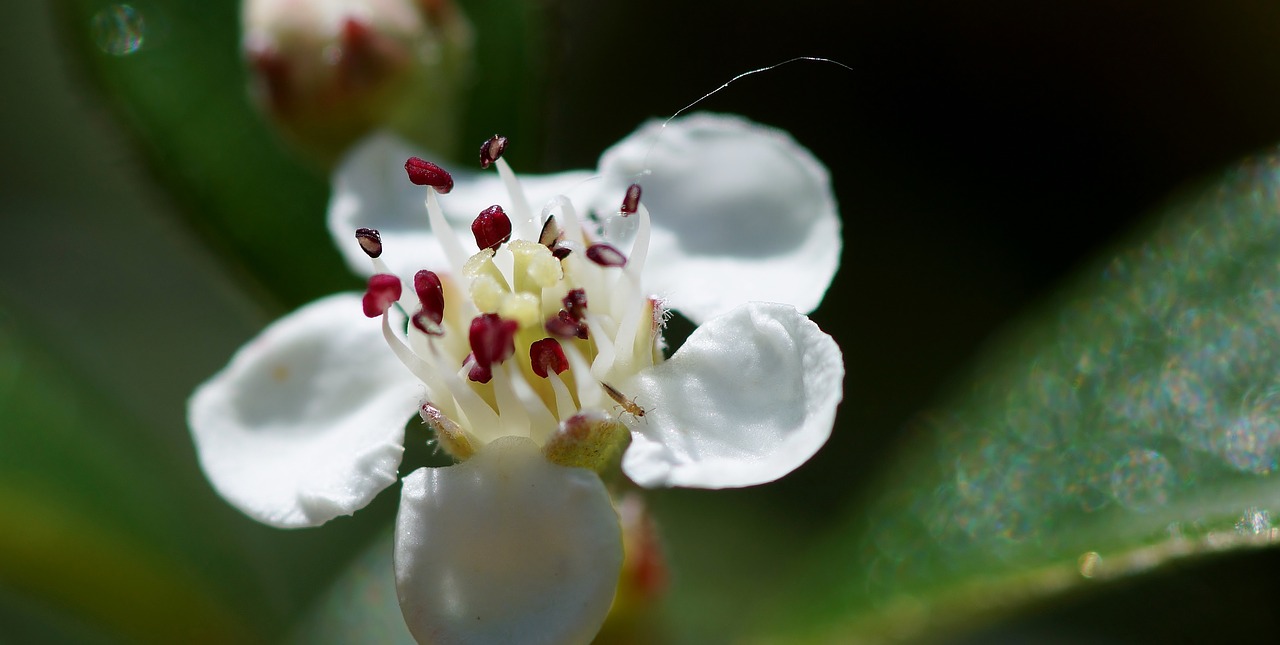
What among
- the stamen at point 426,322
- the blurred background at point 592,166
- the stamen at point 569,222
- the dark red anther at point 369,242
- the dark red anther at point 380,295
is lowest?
the blurred background at point 592,166

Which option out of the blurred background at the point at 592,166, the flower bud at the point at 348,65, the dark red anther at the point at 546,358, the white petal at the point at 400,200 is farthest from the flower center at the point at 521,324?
the blurred background at the point at 592,166

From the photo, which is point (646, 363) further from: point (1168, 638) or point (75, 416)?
point (1168, 638)

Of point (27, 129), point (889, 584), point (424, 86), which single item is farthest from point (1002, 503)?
point (27, 129)

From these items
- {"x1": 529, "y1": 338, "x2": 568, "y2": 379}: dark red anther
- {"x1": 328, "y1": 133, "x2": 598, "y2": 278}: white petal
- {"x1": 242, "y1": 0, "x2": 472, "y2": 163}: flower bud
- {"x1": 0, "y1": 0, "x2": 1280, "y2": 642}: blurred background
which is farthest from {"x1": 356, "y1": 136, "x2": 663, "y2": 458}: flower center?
{"x1": 0, "y1": 0, "x2": 1280, "y2": 642}: blurred background

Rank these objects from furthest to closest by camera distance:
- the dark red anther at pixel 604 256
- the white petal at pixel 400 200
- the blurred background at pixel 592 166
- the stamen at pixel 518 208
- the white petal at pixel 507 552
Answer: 1. the blurred background at pixel 592 166
2. the white petal at pixel 400 200
3. the stamen at pixel 518 208
4. the dark red anther at pixel 604 256
5. the white petal at pixel 507 552

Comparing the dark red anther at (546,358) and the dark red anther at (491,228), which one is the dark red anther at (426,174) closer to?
the dark red anther at (491,228)

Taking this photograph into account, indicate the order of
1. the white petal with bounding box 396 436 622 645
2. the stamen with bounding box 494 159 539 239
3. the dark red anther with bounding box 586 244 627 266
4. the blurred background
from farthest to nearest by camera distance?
the blurred background, the stamen with bounding box 494 159 539 239, the dark red anther with bounding box 586 244 627 266, the white petal with bounding box 396 436 622 645

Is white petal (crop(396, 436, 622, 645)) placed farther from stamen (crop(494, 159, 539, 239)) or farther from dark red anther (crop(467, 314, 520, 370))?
stamen (crop(494, 159, 539, 239))
